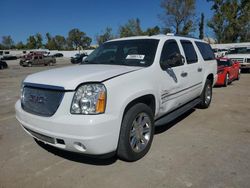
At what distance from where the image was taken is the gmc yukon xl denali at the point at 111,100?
285 centimetres

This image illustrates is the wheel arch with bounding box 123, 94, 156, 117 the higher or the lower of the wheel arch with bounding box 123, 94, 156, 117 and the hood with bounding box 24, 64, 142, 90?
the lower

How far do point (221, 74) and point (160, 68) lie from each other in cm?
758

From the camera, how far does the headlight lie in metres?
2.84

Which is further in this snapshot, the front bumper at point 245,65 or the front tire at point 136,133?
the front bumper at point 245,65

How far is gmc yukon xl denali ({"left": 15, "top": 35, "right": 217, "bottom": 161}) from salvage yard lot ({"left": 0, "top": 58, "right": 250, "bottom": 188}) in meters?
0.33

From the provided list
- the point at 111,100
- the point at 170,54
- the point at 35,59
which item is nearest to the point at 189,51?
the point at 170,54

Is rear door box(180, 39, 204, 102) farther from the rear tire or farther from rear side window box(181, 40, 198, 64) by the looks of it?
the rear tire

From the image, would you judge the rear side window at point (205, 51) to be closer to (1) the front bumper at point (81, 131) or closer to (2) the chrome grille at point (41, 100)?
(1) the front bumper at point (81, 131)

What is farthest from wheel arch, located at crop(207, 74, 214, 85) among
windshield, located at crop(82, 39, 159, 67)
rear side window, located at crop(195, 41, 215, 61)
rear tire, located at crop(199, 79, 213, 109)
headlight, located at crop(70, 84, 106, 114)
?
headlight, located at crop(70, 84, 106, 114)

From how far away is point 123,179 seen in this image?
→ 3066 mm

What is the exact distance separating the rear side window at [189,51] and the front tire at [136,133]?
1964 millimetres

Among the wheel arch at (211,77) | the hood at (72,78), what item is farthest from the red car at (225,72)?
the hood at (72,78)

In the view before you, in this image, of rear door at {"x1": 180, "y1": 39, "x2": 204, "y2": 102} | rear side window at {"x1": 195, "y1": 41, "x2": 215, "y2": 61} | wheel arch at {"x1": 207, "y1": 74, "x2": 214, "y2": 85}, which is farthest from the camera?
wheel arch at {"x1": 207, "y1": 74, "x2": 214, "y2": 85}

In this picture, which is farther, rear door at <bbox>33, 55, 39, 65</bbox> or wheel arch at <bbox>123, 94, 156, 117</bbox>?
rear door at <bbox>33, 55, 39, 65</bbox>
